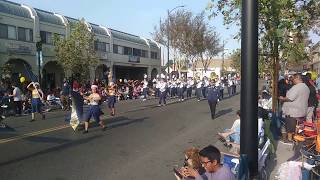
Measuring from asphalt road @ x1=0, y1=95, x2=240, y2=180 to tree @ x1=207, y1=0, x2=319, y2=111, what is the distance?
9.81 feet

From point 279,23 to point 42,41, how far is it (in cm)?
3523

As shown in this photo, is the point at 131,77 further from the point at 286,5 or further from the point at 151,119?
the point at 286,5

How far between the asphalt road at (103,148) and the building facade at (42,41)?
19.5 meters

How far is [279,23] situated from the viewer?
38.8ft

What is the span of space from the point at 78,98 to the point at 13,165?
6350 millimetres

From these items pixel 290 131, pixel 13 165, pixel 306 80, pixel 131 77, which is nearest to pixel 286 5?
pixel 306 80

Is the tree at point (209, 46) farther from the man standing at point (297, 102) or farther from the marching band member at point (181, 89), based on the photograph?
the man standing at point (297, 102)

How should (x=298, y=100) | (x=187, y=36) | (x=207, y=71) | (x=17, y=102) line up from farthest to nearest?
(x=207, y=71), (x=187, y=36), (x=17, y=102), (x=298, y=100)

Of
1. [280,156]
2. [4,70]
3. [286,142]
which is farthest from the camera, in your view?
[4,70]

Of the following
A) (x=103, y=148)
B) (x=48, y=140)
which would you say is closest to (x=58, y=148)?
(x=103, y=148)

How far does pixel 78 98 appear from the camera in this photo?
622 inches

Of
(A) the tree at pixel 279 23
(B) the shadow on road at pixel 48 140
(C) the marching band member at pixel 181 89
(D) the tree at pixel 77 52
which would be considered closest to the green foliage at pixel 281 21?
(A) the tree at pixel 279 23

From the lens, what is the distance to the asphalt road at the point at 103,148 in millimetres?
9016

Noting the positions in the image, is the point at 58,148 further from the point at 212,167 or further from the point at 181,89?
the point at 181,89
